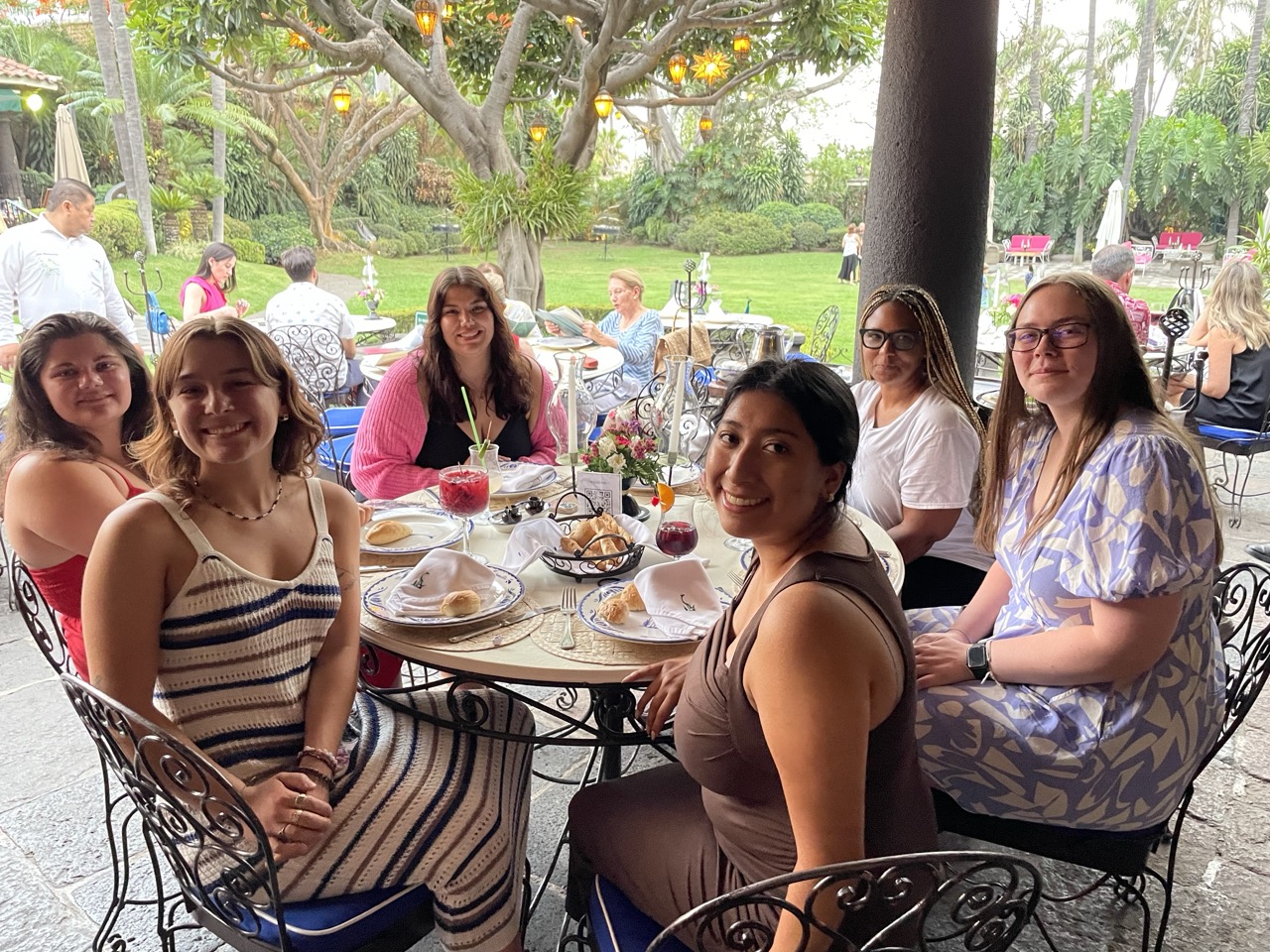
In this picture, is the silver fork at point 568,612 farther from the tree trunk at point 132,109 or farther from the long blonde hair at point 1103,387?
the tree trunk at point 132,109

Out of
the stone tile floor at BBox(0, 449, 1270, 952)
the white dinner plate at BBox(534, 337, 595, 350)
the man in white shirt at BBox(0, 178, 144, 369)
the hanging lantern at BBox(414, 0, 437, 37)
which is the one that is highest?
the hanging lantern at BBox(414, 0, 437, 37)

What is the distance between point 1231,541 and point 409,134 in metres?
14.0

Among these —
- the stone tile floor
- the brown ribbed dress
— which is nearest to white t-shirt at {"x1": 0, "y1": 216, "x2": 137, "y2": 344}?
the stone tile floor

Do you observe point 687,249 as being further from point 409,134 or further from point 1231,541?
point 1231,541

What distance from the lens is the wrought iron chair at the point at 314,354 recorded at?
4.84 meters

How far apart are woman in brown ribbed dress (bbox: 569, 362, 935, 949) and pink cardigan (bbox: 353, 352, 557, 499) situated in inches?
59.1

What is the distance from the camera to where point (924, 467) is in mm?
2170

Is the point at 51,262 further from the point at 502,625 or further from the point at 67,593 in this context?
the point at 502,625

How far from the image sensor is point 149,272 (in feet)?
35.4

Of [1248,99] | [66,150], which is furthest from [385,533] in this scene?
[1248,99]

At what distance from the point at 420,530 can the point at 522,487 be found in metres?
0.38

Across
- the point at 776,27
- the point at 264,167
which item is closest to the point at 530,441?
the point at 776,27

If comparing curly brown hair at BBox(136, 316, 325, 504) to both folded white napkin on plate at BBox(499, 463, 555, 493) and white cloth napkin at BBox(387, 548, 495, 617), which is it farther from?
folded white napkin on plate at BBox(499, 463, 555, 493)

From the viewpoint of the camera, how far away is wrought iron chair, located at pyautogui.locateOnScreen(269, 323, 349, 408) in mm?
4840
